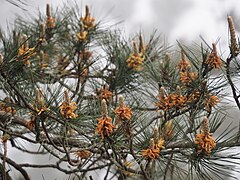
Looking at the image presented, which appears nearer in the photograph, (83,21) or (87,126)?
(87,126)

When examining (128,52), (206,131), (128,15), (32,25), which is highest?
(128,15)

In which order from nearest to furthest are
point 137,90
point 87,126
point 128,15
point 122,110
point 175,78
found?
1. point 122,110
2. point 87,126
3. point 175,78
4. point 137,90
5. point 128,15

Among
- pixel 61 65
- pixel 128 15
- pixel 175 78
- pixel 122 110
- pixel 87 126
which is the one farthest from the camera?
pixel 128 15

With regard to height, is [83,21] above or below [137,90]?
above

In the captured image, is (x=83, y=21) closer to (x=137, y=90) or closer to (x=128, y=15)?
(x=137, y=90)

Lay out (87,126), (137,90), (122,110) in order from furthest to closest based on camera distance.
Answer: (137,90) < (87,126) < (122,110)

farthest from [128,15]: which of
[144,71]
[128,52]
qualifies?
[144,71]

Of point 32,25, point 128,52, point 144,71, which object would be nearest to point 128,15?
point 32,25

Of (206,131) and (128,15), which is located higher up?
(128,15)

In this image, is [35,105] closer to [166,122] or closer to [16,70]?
→ [16,70]
